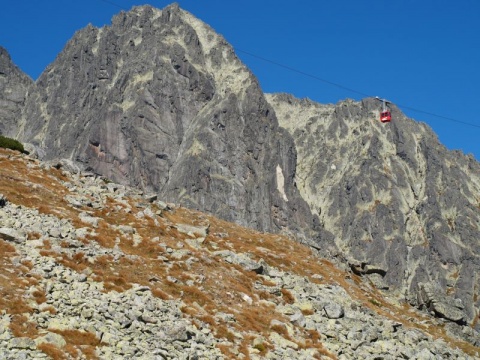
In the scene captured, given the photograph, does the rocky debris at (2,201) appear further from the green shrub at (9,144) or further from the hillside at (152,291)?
the green shrub at (9,144)

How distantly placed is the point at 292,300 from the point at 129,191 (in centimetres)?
2241

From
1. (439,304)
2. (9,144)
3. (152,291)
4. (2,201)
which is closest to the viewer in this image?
(152,291)

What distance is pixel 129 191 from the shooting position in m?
55.5

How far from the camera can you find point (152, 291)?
1261 inches

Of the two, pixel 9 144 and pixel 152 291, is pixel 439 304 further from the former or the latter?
pixel 9 144

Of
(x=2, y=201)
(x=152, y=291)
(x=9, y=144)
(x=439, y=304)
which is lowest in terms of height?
(x=152, y=291)

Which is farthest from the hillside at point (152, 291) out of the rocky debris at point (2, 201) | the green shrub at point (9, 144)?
the green shrub at point (9, 144)

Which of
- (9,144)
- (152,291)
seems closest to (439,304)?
(152,291)

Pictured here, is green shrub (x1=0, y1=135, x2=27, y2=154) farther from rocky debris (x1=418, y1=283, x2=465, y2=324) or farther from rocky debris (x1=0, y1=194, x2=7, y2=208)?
rocky debris (x1=418, y1=283, x2=465, y2=324)

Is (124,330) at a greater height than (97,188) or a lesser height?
lesser

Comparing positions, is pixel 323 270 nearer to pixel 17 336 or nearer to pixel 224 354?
pixel 224 354

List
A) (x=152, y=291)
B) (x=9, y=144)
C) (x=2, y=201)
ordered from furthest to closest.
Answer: (x=9, y=144)
(x=2, y=201)
(x=152, y=291)

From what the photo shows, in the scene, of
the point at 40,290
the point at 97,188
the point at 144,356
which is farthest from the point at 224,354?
the point at 97,188

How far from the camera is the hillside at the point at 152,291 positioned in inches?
1034
